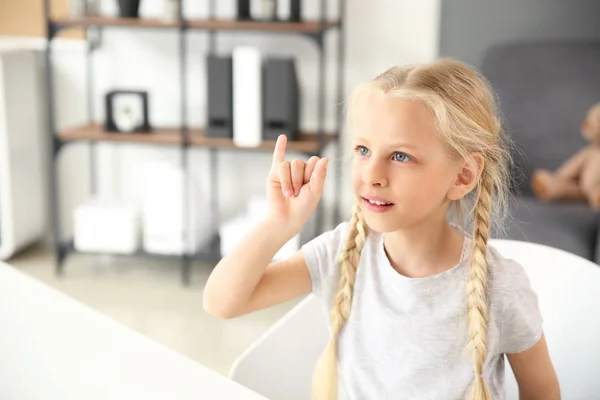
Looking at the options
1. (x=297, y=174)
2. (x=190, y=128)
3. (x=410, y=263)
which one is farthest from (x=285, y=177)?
(x=190, y=128)

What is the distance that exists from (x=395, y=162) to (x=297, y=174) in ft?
0.44

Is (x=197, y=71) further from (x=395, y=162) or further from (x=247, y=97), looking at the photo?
(x=395, y=162)

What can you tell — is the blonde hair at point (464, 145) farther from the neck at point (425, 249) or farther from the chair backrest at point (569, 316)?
the chair backrest at point (569, 316)

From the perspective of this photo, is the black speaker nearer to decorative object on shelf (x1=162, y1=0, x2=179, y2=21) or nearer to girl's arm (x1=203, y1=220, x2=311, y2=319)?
decorative object on shelf (x1=162, y1=0, x2=179, y2=21)

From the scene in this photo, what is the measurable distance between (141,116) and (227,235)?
592 mm

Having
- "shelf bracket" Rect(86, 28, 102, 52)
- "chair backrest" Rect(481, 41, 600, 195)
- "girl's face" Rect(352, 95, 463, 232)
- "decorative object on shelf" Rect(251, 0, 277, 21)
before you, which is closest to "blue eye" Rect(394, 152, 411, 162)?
"girl's face" Rect(352, 95, 463, 232)

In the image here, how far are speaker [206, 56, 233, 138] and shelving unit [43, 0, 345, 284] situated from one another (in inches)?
2.0

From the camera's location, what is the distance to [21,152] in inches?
135

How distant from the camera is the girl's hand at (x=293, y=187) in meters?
1.07

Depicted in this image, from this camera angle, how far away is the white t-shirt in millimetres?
1127

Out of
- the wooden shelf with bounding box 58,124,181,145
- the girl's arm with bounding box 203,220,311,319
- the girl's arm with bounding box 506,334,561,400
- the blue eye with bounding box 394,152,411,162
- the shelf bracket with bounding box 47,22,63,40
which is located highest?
the shelf bracket with bounding box 47,22,63,40

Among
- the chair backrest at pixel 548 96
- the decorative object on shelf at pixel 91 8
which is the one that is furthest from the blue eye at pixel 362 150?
the decorative object on shelf at pixel 91 8

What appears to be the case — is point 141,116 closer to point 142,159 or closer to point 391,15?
point 142,159

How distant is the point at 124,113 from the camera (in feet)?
10.4
